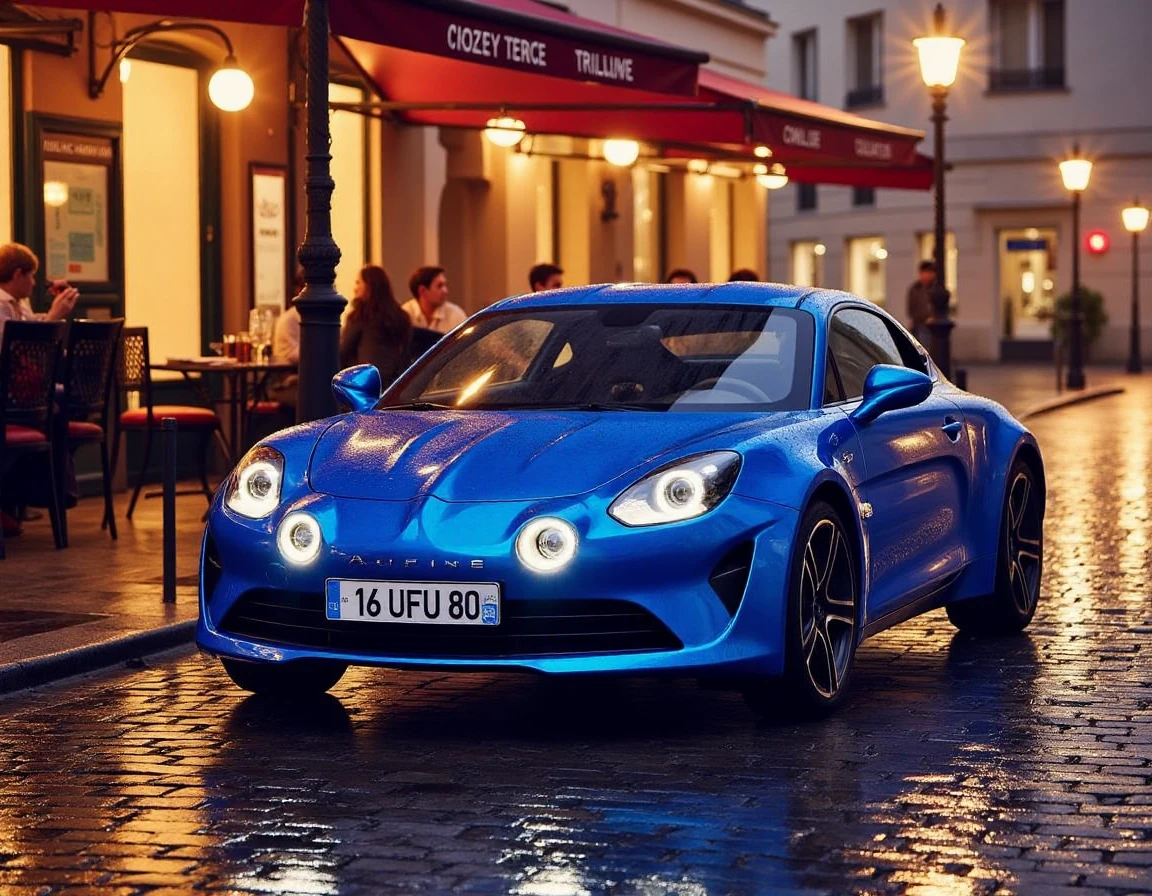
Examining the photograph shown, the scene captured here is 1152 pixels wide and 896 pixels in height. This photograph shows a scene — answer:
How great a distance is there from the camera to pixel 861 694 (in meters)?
7.84

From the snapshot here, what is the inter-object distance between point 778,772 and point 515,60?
7994 millimetres

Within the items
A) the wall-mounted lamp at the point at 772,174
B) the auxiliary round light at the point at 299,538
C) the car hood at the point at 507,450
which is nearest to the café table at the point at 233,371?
Result: the car hood at the point at 507,450

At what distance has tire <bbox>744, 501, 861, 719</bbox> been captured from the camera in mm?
6980

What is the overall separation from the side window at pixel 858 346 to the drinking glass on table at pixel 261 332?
6.96 m

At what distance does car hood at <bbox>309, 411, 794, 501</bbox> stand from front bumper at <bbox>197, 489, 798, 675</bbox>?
7cm

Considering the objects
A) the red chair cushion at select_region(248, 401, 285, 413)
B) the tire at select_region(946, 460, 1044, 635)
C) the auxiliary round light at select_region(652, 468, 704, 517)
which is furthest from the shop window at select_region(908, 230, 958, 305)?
the auxiliary round light at select_region(652, 468, 704, 517)

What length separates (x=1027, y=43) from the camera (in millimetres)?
50719

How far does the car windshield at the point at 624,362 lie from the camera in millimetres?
7652

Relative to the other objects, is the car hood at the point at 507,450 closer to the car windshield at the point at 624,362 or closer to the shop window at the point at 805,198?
the car windshield at the point at 624,362

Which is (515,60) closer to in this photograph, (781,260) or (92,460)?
(92,460)

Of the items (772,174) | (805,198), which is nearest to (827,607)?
(772,174)

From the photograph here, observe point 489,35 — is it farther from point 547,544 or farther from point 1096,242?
point 1096,242

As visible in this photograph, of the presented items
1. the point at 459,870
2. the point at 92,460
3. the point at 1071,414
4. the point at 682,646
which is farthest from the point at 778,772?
the point at 1071,414

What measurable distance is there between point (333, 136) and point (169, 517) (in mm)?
10129
